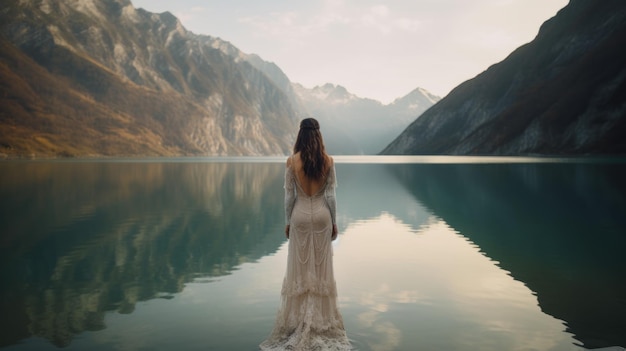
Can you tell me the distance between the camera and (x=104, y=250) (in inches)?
754

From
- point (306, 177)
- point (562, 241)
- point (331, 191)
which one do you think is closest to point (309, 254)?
point (331, 191)

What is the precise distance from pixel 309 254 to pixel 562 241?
16.2m

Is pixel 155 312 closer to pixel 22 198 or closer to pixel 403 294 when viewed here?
pixel 403 294

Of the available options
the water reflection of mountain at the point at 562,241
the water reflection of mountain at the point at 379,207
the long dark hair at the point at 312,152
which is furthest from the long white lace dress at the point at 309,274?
the water reflection of mountain at the point at 379,207

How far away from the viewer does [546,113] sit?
173 metres

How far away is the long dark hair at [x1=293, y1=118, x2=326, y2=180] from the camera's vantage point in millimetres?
8414

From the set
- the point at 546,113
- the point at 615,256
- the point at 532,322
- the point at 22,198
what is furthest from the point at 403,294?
the point at 546,113

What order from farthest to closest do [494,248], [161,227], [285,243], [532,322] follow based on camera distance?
[161,227] < [285,243] < [494,248] < [532,322]

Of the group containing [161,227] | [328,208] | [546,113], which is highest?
[546,113]

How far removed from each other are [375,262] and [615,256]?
29.3ft

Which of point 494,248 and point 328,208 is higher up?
point 328,208

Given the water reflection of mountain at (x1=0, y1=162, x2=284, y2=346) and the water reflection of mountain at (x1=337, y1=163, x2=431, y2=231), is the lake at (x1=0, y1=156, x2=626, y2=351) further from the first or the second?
the water reflection of mountain at (x1=337, y1=163, x2=431, y2=231)

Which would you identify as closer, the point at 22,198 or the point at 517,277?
the point at 517,277

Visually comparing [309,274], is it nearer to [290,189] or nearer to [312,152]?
[290,189]
